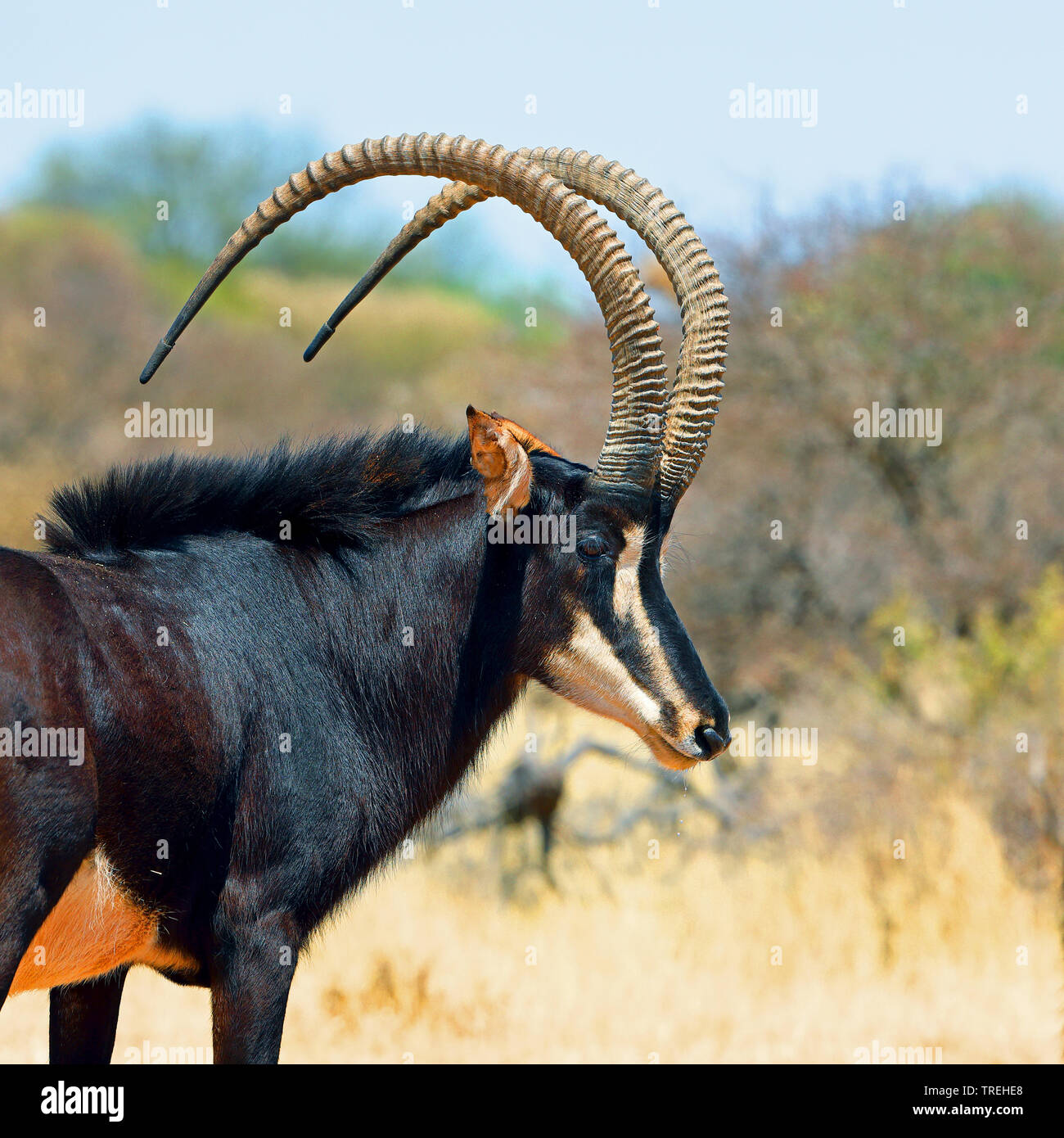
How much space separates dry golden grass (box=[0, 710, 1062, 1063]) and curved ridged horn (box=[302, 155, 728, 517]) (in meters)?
2.84

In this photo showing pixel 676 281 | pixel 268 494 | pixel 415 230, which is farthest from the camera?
pixel 415 230

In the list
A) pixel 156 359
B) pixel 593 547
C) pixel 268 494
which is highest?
pixel 156 359

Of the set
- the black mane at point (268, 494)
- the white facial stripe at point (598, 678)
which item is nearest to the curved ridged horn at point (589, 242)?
the black mane at point (268, 494)

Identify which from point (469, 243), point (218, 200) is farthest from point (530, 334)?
point (469, 243)

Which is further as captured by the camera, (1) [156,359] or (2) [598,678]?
(1) [156,359]

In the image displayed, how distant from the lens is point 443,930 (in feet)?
30.6

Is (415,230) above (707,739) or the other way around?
above

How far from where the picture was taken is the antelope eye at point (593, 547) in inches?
180

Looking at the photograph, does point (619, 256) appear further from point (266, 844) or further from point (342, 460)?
point (266, 844)

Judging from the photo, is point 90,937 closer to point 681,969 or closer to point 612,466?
point 612,466

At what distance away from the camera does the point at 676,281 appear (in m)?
4.89

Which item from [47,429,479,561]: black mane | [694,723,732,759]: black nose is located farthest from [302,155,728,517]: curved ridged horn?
[694,723,732,759]: black nose

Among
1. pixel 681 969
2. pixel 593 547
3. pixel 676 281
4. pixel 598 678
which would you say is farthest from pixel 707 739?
pixel 681 969

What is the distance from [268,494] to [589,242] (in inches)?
52.9
